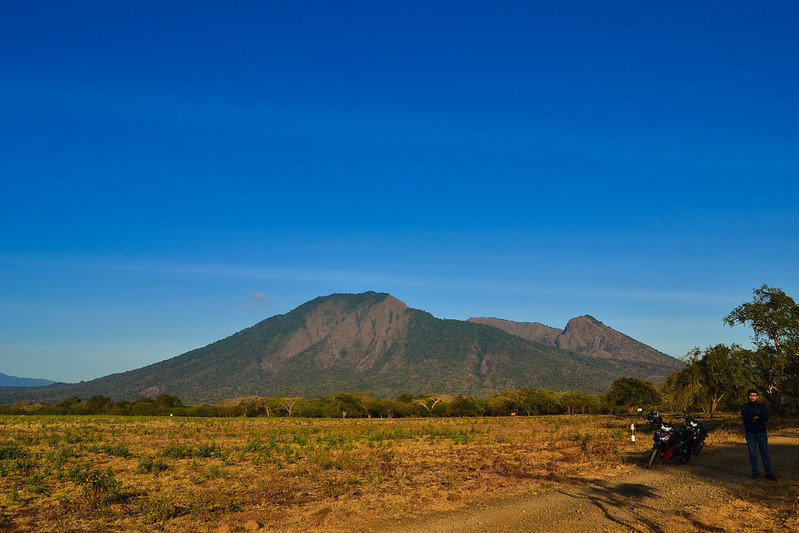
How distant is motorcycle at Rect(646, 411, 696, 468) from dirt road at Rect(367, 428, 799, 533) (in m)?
0.93

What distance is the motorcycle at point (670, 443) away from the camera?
→ 52.4ft

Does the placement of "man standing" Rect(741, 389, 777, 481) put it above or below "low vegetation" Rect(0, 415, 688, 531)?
above

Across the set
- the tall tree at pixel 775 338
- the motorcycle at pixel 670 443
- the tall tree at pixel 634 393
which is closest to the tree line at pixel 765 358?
the tall tree at pixel 775 338

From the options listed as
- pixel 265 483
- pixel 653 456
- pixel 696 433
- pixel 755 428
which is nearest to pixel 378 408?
pixel 265 483

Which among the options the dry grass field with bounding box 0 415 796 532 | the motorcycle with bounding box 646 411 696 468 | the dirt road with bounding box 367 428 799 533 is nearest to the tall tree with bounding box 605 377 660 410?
the dry grass field with bounding box 0 415 796 532

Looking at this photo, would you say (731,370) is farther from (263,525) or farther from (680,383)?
(263,525)

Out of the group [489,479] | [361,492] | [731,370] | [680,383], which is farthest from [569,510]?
[680,383]

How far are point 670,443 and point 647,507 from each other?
600 cm

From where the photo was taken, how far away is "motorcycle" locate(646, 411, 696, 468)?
1597 centimetres

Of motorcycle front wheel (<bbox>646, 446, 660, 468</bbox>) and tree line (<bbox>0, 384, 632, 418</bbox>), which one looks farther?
tree line (<bbox>0, 384, 632, 418</bbox>)

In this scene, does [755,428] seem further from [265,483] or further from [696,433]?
[265,483]

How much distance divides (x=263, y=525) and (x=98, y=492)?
601 centimetres

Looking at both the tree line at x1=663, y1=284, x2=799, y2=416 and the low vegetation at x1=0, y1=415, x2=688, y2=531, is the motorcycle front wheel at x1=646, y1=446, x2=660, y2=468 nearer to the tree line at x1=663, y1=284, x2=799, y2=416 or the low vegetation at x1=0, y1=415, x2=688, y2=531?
the low vegetation at x1=0, y1=415, x2=688, y2=531

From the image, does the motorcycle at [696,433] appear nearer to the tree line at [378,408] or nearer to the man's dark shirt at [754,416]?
the man's dark shirt at [754,416]
